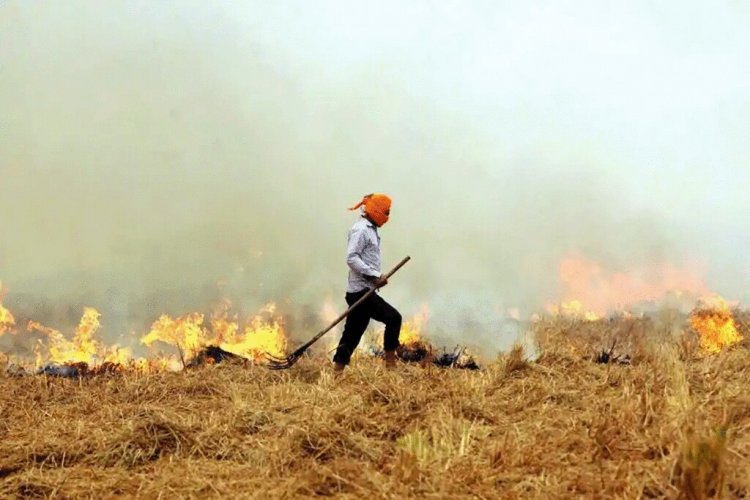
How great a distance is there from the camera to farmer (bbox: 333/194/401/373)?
23.6 feet

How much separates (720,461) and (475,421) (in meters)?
1.72

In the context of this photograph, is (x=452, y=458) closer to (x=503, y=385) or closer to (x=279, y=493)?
(x=279, y=493)

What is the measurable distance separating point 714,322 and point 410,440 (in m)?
10.1

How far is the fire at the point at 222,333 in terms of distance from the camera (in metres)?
13.1

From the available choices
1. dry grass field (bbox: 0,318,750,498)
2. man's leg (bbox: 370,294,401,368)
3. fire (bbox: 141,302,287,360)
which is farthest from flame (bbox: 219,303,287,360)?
dry grass field (bbox: 0,318,750,498)

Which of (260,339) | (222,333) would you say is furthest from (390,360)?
(222,333)

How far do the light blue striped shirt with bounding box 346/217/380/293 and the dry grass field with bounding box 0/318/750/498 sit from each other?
4.79 ft

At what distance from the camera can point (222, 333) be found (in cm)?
1412

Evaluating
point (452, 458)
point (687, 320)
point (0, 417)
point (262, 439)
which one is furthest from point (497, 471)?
point (687, 320)

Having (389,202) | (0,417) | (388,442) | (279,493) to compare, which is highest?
(389,202)

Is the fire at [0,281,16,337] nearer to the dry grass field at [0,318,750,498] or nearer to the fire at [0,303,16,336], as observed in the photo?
the fire at [0,303,16,336]

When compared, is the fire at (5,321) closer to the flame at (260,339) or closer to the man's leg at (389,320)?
the flame at (260,339)

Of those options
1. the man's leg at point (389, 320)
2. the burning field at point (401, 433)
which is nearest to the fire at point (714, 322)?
the burning field at point (401, 433)

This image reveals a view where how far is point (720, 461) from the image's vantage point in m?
2.49
